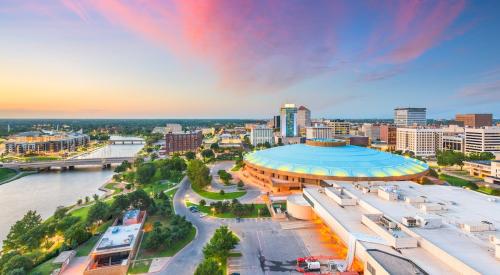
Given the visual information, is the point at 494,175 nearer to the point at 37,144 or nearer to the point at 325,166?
the point at 325,166

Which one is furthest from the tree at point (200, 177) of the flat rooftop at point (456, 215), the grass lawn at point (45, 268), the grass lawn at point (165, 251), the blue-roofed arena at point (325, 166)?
the grass lawn at point (45, 268)

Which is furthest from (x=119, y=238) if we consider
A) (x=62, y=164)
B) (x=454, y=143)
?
(x=454, y=143)

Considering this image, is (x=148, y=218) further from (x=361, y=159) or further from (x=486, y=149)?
(x=486, y=149)

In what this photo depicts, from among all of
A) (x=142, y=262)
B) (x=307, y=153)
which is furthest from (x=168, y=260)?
(x=307, y=153)

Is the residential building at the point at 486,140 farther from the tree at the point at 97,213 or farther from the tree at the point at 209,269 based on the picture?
the tree at the point at 97,213

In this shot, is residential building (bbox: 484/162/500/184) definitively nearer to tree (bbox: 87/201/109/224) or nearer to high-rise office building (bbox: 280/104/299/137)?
tree (bbox: 87/201/109/224)

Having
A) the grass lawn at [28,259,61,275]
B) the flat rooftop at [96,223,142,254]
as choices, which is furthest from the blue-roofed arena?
the grass lawn at [28,259,61,275]
